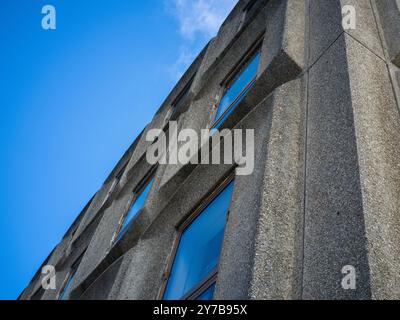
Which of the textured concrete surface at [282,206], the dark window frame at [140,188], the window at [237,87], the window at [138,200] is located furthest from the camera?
the dark window frame at [140,188]

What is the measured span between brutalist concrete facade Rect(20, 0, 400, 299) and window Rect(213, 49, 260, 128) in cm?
75

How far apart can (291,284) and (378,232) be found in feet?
1.72

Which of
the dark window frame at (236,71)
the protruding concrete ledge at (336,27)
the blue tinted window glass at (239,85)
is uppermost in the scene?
the dark window frame at (236,71)

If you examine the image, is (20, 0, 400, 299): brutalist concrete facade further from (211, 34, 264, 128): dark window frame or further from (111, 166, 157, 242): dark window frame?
(111, 166, 157, 242): dark window frame

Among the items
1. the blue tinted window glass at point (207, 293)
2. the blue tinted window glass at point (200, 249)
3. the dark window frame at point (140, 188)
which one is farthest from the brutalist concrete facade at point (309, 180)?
the dark window frame at point (140, 188)

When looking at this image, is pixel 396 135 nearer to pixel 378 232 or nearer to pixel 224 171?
pixel 378 232

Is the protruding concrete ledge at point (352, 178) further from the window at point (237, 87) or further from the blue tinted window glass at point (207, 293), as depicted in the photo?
the window at point (237, 87)

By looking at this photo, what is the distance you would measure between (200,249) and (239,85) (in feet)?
9.60

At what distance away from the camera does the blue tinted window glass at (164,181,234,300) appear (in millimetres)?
3647

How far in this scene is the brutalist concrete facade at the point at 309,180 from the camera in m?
2.08

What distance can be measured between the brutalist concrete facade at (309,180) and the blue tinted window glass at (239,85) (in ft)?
2.31

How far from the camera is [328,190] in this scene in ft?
7.86

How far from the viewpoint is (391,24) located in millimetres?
3830
